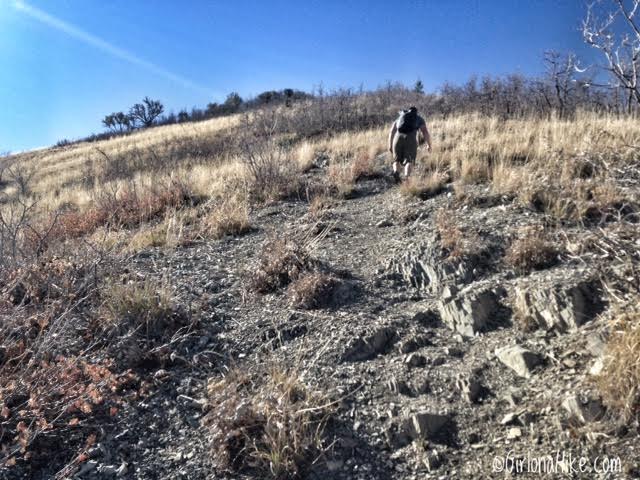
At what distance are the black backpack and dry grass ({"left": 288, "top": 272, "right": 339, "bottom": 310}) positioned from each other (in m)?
4.30

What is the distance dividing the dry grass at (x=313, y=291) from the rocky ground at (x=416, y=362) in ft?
0.28

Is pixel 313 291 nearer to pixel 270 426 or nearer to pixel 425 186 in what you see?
pixel 270 426

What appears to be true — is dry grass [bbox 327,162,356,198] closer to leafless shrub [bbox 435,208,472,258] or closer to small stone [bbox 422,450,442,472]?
leafless shrub [bbox 435,208,472,258]

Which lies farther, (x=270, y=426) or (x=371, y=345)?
(x=371, y=345)

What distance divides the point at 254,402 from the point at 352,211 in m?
4.08

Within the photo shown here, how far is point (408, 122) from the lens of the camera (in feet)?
25.0

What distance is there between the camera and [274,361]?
3199mm

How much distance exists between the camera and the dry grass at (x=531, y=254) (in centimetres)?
365

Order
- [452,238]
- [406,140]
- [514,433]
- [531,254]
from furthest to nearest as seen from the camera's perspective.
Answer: [406,140] → [452,238] → [531,254] → [514,433]

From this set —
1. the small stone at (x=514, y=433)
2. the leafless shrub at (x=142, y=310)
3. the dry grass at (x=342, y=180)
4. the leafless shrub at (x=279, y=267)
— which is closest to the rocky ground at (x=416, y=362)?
the small stone at (x=514, y=433)

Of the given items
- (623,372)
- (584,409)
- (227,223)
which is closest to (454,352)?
(584,409)

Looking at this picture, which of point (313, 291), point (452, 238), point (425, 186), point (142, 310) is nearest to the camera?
point (142, 310)

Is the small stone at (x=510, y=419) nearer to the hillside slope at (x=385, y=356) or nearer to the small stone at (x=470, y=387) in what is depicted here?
the hillside slope at (x=385, y=356)

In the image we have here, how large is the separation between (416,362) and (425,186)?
11.9ft
